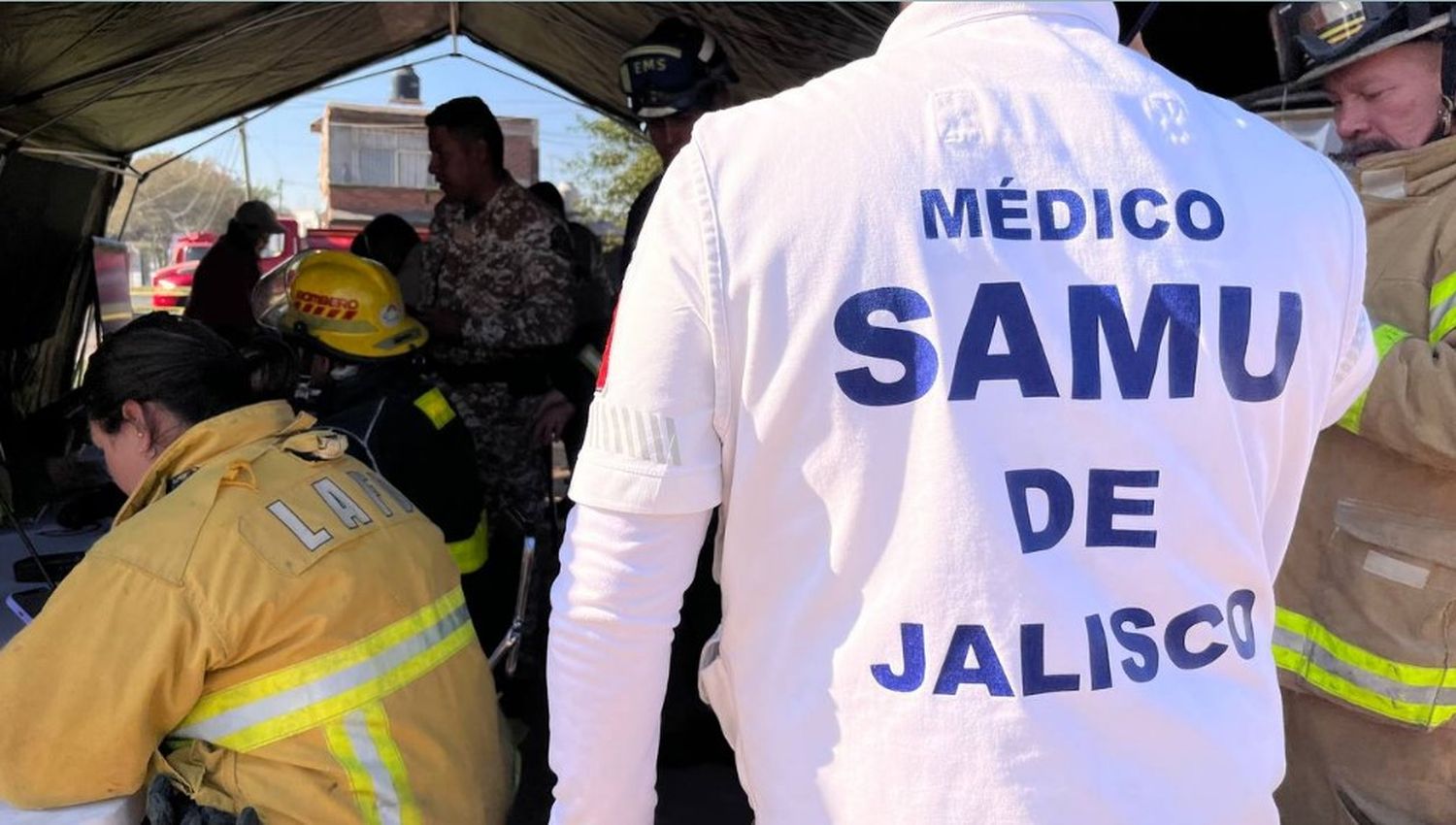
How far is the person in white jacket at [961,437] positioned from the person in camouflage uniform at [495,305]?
2.85 m

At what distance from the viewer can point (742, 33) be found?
14.1ft

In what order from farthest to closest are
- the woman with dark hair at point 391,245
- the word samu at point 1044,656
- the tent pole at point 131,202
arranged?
the tent pole at point 131,202
the woman with dark hair at point 391,245
the word samu at point 1044,656

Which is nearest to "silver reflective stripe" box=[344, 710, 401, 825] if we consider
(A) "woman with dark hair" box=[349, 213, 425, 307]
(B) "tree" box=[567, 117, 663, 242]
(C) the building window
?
(A) "woman with dark hair" box=[349, 213, 425, 307]

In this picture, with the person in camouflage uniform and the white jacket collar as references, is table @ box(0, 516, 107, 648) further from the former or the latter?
the white jacket collar

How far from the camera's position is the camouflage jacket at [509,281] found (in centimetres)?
371

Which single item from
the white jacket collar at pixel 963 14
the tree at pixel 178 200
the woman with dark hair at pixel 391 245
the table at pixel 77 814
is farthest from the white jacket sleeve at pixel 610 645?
the tree at pixel 178 200

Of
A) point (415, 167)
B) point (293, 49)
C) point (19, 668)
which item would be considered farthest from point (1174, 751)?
point (415, 167)

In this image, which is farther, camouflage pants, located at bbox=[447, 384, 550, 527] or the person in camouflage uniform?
camouflage pants, located at bbox=[447, 384, 550, 527]

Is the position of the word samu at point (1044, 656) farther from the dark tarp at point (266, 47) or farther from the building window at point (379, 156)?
the building window at point (379, 156)

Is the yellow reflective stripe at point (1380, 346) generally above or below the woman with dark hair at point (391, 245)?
above

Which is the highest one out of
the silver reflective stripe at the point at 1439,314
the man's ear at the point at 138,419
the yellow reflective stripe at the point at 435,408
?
the silver reflective stripe at the point at 1439,314

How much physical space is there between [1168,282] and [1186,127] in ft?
0.48

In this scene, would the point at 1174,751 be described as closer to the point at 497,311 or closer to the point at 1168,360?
the point at 1168,360

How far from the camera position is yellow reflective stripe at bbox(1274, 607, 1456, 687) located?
1626 mm
